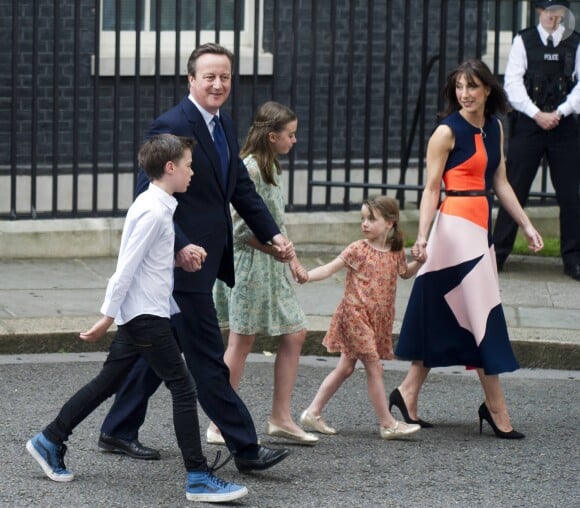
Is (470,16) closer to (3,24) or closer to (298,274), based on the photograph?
(3,24)

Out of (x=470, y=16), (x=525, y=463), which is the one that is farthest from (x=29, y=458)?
(x=470, y=16)

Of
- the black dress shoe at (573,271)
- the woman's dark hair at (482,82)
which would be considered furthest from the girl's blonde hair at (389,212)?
the black dress shoe at (573,271)

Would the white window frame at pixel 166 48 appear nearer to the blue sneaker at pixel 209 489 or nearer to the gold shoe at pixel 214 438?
the gold shoe at pixel 214 438

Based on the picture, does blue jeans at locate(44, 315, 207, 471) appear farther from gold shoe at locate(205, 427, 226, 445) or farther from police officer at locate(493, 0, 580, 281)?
police officer at locate(493, 0, 580, 281)

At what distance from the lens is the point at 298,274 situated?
6.25 m

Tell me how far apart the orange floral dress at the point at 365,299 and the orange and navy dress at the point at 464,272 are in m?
0.25

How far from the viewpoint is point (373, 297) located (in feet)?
21.8

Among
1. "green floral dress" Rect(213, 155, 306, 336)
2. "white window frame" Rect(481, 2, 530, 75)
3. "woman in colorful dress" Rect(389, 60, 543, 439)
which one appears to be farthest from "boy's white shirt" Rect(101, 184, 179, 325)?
"white window frame" Rect(481, 2, 530, 75)

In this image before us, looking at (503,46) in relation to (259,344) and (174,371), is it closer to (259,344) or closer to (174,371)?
(259,344)

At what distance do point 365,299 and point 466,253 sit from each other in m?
0.52

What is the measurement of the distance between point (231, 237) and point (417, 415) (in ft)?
4.96

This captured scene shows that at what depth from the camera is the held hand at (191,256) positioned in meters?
5.69

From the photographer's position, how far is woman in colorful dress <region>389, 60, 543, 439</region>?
6.80 m

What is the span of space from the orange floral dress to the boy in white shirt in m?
1.14
